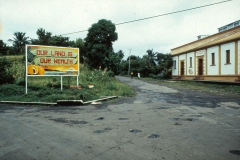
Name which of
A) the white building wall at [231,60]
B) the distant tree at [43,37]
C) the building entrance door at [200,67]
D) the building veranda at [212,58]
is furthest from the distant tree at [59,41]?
the white building wall at [231,60]

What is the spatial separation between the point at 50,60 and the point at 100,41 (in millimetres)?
16949

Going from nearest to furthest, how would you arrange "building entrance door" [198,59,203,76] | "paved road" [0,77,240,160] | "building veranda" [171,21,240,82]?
"paved road" [0,77,240,160] < "building veranda" [171,21,240,82] < "building entrance door" [198,59,203,76]

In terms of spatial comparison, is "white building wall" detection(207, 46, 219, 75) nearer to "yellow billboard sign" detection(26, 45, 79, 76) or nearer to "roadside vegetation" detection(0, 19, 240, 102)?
"roadside vegetation" detection(0, 19, 240, 102)

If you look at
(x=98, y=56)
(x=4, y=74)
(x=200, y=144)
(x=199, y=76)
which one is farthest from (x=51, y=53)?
(x=199, y=76)

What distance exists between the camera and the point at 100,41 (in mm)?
30500

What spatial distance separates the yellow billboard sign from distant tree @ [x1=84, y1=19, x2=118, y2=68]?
14288 mm

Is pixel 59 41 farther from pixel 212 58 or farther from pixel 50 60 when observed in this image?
pixel 212 58

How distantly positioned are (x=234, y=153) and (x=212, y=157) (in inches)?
20.7

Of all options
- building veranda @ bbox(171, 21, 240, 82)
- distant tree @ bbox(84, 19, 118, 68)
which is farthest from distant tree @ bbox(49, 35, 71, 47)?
building veranda @ bbox(171, 21, 240, 82)

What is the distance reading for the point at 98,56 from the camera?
2991cm

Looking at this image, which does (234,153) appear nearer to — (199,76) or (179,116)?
(179,116)

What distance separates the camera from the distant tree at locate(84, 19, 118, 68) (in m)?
29.8

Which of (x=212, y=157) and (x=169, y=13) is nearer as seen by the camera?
(x=212, y=157)

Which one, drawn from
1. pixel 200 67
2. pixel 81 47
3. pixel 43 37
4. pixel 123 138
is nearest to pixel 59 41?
pixel 81 47
